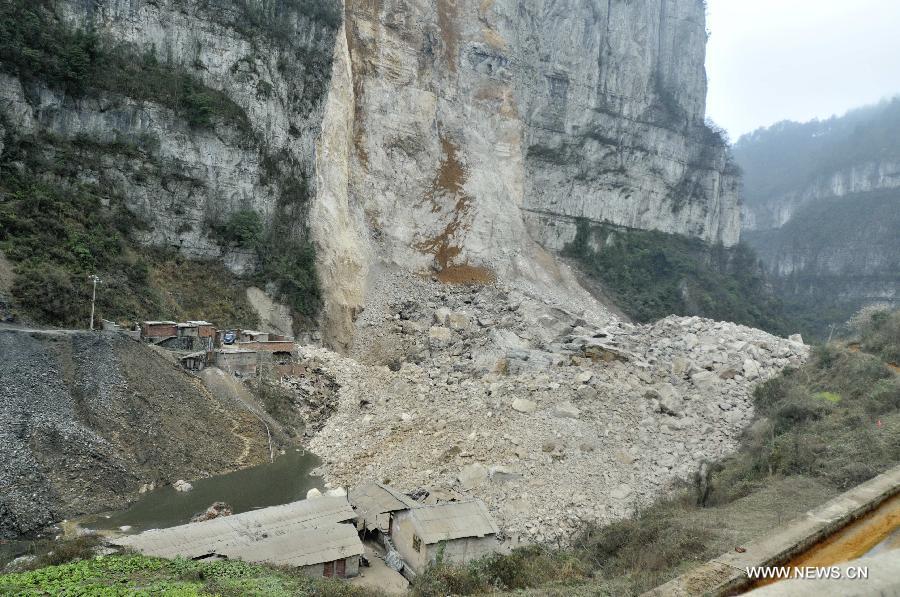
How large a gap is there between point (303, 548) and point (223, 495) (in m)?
5.91

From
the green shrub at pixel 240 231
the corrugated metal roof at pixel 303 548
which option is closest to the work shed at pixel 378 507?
the corrugated metal roof at pixel 303 548

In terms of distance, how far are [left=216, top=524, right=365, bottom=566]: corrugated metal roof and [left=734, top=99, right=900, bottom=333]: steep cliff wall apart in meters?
60.6

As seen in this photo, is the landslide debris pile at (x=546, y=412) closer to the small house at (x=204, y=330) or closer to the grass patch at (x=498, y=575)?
the grass patch at (x=498, y=575)

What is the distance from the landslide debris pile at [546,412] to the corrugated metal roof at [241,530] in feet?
9.09

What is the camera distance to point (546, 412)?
16484mm

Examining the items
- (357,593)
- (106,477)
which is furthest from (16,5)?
(357,593)

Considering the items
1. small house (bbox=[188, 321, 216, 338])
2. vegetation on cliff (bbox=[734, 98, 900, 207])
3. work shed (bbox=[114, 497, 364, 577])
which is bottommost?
work shed (bbox=[114, 497, 364, 577])

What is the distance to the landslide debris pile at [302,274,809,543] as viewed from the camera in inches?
551

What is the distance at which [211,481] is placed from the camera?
15.8 m

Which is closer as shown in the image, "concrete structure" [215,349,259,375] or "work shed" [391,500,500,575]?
"work shed" [391,500,500,575]

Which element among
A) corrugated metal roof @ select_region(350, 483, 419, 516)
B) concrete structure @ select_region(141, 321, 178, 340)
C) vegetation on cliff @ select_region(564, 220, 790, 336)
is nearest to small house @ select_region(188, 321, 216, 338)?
concrete structure @ select_region(141, 321, 178, 340)

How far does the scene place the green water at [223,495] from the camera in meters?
13.0

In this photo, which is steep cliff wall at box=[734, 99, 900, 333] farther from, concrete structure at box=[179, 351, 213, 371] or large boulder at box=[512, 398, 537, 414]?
concrete structure at box=[179, 351, 213, 371]

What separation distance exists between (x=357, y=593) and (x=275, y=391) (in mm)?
14259
